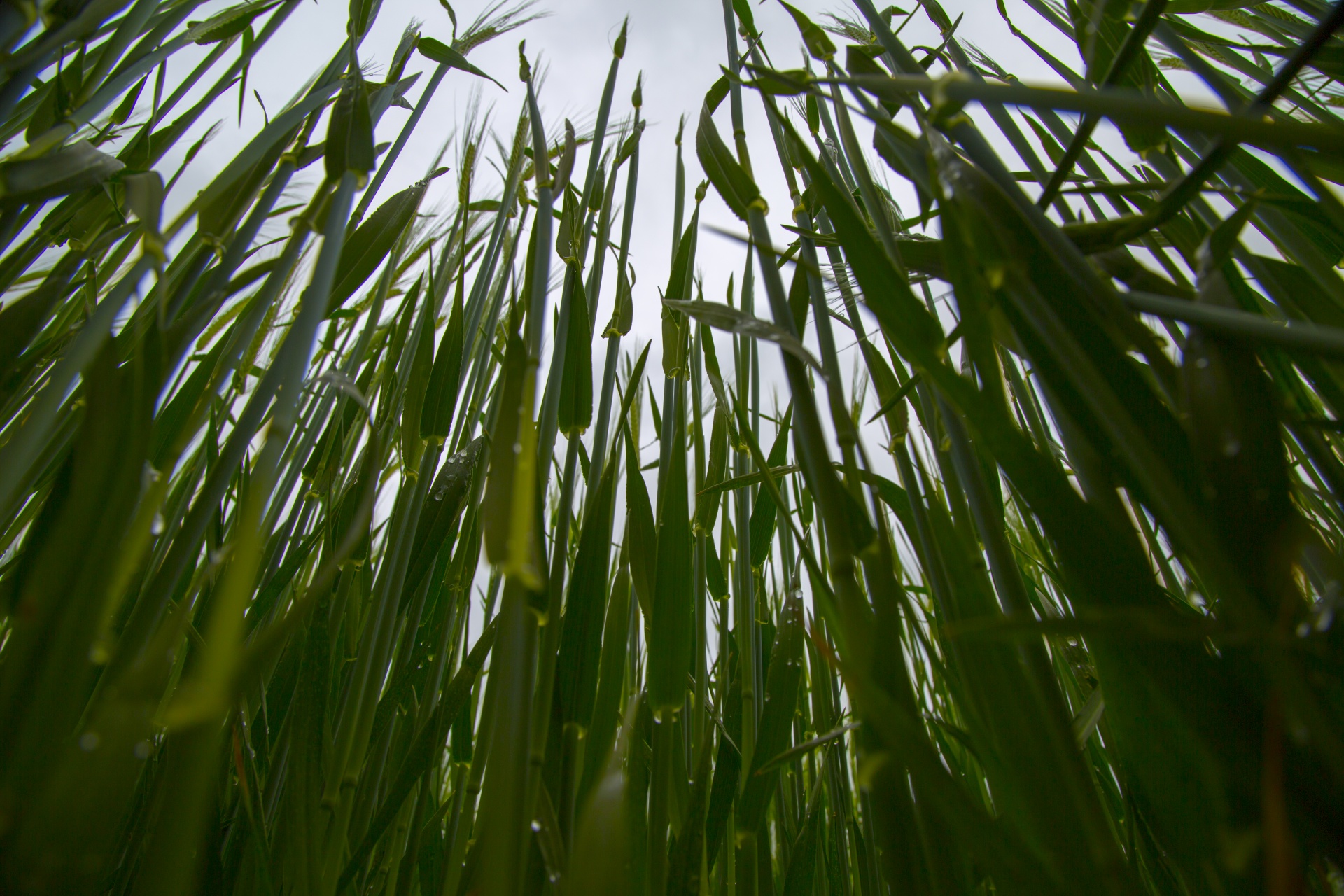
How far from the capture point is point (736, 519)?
2.05ft

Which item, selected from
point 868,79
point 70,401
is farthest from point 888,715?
point 70,401

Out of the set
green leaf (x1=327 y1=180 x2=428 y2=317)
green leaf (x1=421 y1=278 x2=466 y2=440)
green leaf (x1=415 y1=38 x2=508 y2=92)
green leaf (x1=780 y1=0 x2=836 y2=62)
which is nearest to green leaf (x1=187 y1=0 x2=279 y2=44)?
green leaf (x1=415 y1=38 x2=508 y2=92)

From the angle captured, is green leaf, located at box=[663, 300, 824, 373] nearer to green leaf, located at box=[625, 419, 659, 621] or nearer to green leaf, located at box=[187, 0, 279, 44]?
green leaf, located at box=[625, 419, 659, 621]

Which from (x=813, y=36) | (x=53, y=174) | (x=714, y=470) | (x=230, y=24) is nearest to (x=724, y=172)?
(x=813, y=36)

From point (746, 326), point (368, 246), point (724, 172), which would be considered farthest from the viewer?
point (368, 246)

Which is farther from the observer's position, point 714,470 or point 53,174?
point 714,470

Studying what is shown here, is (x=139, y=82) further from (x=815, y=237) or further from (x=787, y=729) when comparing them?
(x=787, y=729)

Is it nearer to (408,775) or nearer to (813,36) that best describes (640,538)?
(408,775)

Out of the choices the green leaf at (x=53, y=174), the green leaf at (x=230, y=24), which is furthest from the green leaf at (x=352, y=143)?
the green leaf at (x=230, y=24)

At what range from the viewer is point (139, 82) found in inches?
25.3

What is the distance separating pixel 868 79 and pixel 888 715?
0.82 feet

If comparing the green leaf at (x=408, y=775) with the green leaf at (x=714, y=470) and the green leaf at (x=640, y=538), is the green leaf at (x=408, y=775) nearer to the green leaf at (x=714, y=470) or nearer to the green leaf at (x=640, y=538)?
the green leaf at (x=640, y=538)

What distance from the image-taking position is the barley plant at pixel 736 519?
0.22 m

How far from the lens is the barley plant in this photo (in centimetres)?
22
